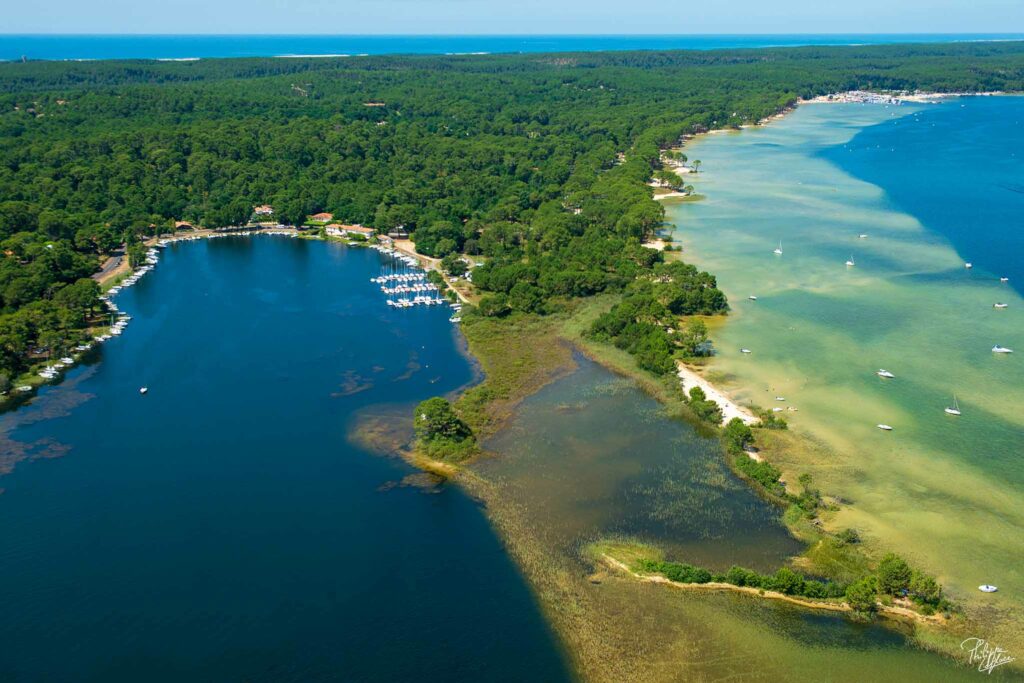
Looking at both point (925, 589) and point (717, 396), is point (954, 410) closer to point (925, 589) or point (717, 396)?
point (717, 396)

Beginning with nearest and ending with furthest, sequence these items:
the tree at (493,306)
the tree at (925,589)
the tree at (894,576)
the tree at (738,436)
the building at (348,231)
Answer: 1. the tree at (925,589)
2. the tree at (894,576)
3. the tree at (738,436)
4. the tree at (493,306)
5. the building at (348,231)

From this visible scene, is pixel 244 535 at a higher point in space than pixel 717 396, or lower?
lower

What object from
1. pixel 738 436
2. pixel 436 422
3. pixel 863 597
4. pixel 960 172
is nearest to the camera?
pixel 863 597

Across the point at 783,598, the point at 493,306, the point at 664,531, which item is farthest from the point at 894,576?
the point at 493,306

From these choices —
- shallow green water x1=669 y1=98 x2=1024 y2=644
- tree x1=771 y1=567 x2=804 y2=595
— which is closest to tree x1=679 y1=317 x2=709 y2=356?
shallow green water x1=669 y1=98 x2=1024 y2=644

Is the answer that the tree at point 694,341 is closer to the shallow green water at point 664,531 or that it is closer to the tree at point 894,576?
the shallow green water at point 664,531

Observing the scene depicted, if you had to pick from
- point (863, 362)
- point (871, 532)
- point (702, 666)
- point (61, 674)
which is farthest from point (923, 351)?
point (61, 674)

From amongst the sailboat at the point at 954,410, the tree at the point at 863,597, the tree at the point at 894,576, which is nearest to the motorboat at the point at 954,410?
the sailboat at the point at 954,410
